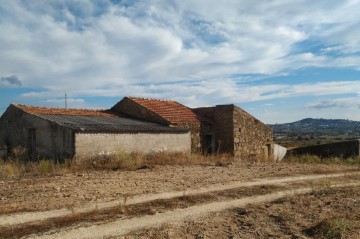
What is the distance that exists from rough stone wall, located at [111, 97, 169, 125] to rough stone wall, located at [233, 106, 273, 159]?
15.5ft

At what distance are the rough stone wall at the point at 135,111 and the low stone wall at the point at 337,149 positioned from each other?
1005 centimetres

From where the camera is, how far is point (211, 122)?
2512cm

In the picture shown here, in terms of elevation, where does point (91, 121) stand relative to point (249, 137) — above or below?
above

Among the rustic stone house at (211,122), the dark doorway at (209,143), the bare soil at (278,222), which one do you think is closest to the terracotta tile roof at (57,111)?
the rustic stone house at (211,122)

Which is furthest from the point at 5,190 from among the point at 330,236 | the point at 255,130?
the point at 255,130

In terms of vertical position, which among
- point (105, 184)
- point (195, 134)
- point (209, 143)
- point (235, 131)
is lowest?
point (105, 184)

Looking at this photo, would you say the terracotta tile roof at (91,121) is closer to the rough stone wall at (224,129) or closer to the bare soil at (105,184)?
the rough stone wall at (224,129)

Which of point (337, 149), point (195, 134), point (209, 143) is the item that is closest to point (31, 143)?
point (195, 134)

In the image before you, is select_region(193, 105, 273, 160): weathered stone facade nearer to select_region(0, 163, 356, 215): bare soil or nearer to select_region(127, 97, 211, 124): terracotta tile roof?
select_region(127, 97, 211, 124): terracotta tile roof

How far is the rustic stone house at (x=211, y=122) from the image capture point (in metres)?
23.9

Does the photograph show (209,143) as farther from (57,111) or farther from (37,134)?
(37,134)

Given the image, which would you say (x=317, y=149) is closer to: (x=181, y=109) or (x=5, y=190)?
(x=181, y=109)

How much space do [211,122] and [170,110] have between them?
2607 millimetres

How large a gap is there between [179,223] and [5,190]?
543cm
